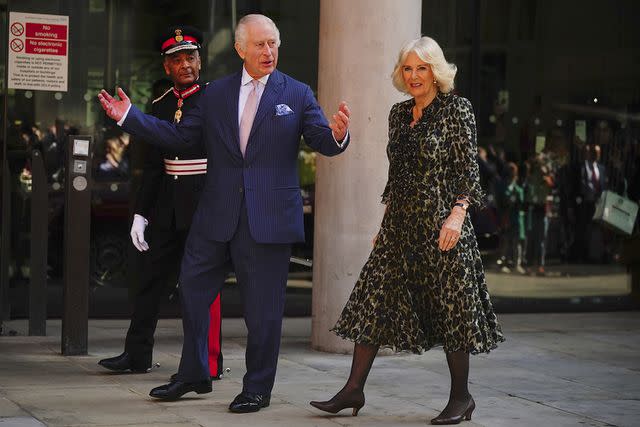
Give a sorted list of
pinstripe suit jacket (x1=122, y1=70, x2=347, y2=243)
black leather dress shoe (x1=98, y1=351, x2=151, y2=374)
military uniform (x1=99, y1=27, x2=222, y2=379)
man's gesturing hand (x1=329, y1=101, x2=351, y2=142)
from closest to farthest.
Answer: man's gesturing hand (x1=329, y1=101, x2=351, y2=142), pinstripe suit jacket (x1=122, y1=70, x2=347, y2=243), military uniform (x1=99, y1=27, x2=222, y2=379), black leather dress shoe (x1=98, y1=351, x2=151, y2=374)

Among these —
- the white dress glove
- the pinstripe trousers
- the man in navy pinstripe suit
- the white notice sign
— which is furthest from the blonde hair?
the white notice sign

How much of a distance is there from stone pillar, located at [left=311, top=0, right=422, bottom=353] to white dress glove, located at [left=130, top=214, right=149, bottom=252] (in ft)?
5.22

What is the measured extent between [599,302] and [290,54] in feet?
11.2

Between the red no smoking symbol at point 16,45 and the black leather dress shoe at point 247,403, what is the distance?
13.6 ft

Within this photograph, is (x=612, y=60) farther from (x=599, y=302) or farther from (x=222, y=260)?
(x=222, y=260)

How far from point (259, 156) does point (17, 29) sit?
3.85 meters

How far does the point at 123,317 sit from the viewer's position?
10.3m

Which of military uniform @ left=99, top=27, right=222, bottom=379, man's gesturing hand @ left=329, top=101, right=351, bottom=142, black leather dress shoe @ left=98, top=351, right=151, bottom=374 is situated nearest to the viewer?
man's gesturing hand @ left=329, top=101, right=351, bottom=142

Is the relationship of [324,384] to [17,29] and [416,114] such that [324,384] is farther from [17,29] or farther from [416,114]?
[17,29]

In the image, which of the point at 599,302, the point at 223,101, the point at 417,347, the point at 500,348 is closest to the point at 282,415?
the point at 417,347

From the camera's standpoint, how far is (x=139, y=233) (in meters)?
7.55

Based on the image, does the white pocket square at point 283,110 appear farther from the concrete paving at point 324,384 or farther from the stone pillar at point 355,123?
the stone pillar at point 355,123

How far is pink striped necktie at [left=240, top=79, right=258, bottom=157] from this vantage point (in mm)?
6711

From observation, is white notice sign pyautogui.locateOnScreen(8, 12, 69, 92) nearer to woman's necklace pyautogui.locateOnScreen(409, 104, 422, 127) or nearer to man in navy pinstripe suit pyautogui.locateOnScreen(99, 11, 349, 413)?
man in navy pinstripe suit pyautogui.locateOnScreen(99, 11, 349, 413)
